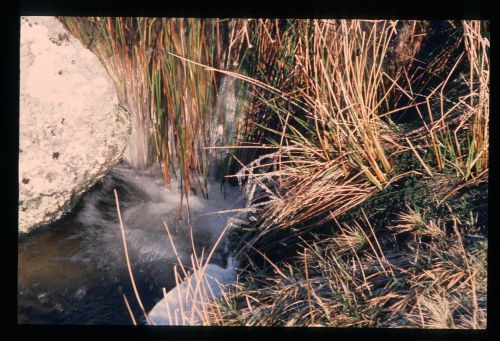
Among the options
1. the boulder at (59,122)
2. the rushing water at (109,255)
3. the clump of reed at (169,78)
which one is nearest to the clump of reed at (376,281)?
the rushing water at (109,255)

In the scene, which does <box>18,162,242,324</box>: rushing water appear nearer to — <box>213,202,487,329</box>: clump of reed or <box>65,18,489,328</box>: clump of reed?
<box>65,18,489,328</box>: clump of reed

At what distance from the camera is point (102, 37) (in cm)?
213

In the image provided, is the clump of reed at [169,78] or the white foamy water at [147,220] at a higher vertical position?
the clump of reed at [169,78]

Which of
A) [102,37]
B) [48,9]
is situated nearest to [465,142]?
[102,37]

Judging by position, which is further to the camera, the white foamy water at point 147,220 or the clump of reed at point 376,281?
the white foamy water at point 147,220

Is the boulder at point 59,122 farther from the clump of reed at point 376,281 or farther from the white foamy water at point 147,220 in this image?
the clump of reed at point 376,281

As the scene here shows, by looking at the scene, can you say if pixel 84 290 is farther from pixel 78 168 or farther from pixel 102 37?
pixel 102 37

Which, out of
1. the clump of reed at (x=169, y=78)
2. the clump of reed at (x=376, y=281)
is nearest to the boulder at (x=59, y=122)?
the clump of reed at (x=169, y=78)

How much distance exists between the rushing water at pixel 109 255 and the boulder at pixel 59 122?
12 cm

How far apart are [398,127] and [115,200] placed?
122 cm

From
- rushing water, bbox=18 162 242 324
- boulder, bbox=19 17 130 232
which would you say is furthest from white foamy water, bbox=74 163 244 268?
boulder, bbox=19 17 130 232

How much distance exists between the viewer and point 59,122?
208cm

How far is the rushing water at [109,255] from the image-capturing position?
2076 millimetres

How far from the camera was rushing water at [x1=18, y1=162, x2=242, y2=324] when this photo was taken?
6.81 ft
